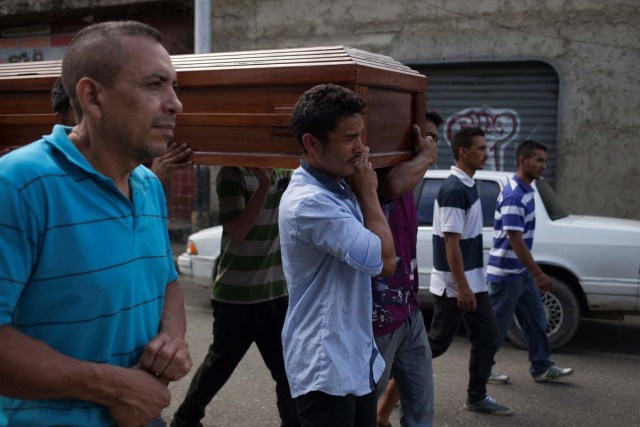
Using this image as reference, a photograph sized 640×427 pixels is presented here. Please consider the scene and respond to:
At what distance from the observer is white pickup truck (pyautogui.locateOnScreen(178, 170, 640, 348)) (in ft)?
20.4

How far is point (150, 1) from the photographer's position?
1304 centimetres

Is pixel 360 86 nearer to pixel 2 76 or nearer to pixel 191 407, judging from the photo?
pixel 2 76

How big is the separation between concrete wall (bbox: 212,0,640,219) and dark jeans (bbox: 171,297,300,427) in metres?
7.37

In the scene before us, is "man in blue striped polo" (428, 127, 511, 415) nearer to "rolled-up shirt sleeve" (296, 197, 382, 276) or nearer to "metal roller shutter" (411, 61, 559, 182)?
"rolled-up shirt sleeve" (296, 197, 382, 276)

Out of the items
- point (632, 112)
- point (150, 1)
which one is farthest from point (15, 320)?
point (150, 1)

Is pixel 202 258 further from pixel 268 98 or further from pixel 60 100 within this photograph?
pixel 268 98

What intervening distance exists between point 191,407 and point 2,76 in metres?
1.96

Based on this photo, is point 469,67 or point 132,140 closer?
point 132,140

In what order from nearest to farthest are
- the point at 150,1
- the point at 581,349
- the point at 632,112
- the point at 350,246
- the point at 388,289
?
the point at 350,246, the point at 388,289, the point at 581,349, the point at 632,112, the point at 150,1

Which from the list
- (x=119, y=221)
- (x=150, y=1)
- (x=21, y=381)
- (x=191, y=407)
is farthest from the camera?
(x=150, y=1)

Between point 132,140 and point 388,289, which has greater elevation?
point 132,140

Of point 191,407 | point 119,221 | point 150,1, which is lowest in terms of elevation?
point 191,407

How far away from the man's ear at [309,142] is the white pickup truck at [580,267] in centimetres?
415

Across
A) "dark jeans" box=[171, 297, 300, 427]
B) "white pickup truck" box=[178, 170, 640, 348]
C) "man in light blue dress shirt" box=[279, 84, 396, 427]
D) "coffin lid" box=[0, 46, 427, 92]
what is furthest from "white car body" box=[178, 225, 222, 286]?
"man in light blue dress shirt" box=[279, 84, 396, 427]
